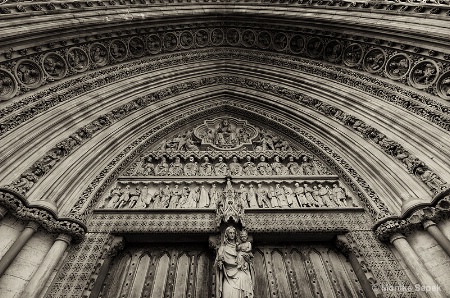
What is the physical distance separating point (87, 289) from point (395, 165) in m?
4.84

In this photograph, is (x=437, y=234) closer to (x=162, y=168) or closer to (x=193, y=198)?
(x=193, y=198)

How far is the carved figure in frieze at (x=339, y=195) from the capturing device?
462 cm

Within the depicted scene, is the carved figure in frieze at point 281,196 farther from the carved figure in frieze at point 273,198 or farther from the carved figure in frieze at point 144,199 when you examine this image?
the carved figure in frieze at point 144,199

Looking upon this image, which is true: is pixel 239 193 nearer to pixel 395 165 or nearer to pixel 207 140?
pixel 207 140

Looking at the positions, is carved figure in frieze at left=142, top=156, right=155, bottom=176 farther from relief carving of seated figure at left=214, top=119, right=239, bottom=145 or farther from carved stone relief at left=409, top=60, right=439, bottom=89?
carved stone relief at left=409, top=60, right=439, bottom=89

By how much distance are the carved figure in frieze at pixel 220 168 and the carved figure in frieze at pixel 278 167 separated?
1007mm

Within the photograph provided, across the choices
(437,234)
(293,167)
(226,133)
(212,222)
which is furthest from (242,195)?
(437,234)

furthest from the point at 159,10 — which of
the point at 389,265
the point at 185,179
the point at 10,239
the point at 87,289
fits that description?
the point at 389,265

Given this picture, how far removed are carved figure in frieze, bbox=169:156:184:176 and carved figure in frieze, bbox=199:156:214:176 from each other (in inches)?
15.9

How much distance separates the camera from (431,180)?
12.5 feet

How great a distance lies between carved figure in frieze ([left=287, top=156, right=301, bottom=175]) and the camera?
5.42 m

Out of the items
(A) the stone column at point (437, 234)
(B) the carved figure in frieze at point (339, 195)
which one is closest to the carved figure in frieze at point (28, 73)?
(B) the carved figure in frieze at point (339, 195)

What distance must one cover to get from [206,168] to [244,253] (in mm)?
2304

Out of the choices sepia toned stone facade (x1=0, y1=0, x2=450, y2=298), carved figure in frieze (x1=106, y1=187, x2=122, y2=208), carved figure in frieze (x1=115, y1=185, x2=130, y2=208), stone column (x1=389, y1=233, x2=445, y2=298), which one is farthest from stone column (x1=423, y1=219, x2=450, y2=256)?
carved figure in frieze (x1=106, y1=187, x2=122, y2=208)
